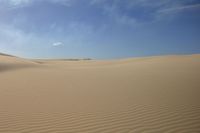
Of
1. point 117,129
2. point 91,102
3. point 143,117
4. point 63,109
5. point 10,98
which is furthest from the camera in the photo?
point 10,98

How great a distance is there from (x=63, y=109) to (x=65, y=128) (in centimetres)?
139

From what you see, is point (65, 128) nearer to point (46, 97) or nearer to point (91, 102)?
point (91, 102)

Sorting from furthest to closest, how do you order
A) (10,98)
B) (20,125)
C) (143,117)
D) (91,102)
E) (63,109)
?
1. (10,98)
2. (91,102)
3. (63,109)
4. (143,117)
5. (20,125)

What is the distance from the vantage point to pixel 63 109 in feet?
18.8

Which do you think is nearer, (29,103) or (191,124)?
(191,124)

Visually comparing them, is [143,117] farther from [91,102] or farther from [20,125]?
[20,125]

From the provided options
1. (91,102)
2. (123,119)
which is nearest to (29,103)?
(91,102)

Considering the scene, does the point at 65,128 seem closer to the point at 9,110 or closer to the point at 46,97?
the point at 9,110

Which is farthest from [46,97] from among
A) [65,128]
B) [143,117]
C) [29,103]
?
[143,117]

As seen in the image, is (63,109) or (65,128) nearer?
(65,128)

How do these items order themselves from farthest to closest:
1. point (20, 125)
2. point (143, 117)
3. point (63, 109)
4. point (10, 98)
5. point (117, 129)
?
point (10, 98), point (63, 109), point (143, 117), point (20, 125), point (117, 129)

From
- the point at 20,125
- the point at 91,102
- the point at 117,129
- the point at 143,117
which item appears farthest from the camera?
the point at 91,102

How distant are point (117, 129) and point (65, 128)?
3.67 ft

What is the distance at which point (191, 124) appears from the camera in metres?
4.30
